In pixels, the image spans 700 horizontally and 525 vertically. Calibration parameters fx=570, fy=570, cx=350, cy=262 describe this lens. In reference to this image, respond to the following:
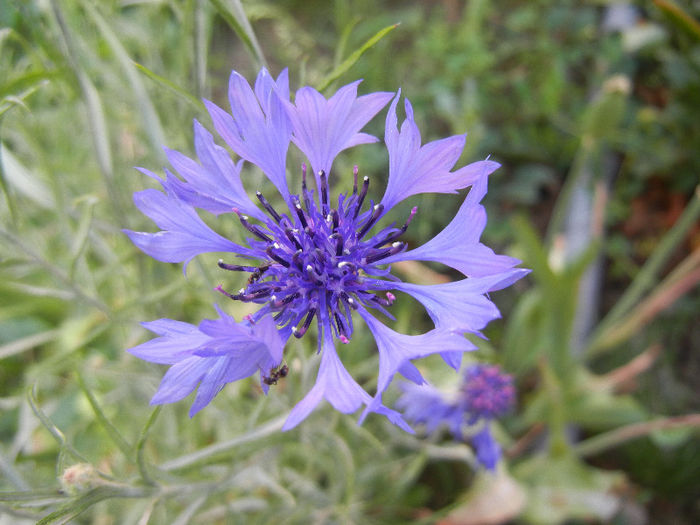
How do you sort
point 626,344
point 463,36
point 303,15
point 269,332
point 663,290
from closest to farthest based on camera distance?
point 269,332 → point 663,290 → point 626,344 → point 463,36 → point 303,15

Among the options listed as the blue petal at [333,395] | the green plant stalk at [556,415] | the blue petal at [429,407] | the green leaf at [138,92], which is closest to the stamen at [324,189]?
the blue petal at [333,395]

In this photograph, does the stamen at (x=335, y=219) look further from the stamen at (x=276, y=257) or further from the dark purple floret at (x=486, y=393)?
the dark purple floret at (x=486, y=393)

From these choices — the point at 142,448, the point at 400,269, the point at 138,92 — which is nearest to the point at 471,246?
the point at 142,448

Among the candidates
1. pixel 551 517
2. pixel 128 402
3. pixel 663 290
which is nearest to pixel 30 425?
pixel 128 402

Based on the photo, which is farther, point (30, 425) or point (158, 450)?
point (158, 450)

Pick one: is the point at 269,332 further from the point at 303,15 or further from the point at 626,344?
the point at 303,15

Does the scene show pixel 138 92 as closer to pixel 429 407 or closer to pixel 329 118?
pixel 329 118

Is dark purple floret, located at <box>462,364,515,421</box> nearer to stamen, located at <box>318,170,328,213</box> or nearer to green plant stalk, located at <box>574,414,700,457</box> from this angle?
green plant stalk, located at <box>574,414,700,457</box>
